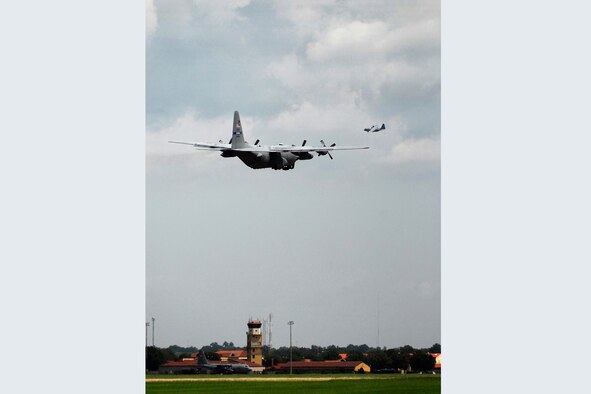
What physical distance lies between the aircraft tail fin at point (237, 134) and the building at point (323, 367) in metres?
4.41

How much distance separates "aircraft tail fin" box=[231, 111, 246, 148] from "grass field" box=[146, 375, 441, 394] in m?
4.18

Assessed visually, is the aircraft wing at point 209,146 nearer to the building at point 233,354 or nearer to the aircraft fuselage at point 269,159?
the aircraft fuselage at point 269,159

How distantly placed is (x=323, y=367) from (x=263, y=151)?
168 inches

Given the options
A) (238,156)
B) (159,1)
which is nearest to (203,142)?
(238,156)

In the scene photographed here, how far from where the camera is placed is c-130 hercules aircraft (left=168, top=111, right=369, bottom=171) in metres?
23.1

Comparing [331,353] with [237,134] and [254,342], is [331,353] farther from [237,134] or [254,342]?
[237,134]

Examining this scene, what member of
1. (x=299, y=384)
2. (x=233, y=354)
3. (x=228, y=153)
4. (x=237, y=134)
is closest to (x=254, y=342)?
(x=233, y=354)

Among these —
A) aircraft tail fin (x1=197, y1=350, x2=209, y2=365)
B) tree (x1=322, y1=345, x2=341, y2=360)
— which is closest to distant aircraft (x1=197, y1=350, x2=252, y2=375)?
aircraft tail fin (x1=197, y1=350, x2=209, y2=365)

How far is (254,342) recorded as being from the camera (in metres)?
24.5

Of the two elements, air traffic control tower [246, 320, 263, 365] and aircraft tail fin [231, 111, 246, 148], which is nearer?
aircraft tail fin [231, 111, 246, 148]

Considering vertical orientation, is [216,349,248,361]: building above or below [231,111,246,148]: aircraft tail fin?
below

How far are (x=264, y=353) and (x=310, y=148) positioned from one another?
3977 millimetres

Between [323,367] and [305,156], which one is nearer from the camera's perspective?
[305,156]

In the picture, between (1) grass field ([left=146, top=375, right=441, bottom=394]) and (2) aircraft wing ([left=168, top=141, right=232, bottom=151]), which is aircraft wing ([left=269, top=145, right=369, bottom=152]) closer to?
(2) aircraft wing ([left=168, top=141, right=232, bottom=151])
